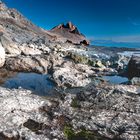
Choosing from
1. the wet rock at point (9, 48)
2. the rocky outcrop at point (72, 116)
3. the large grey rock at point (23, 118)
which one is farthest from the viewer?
the wet rock at point (9, 48)

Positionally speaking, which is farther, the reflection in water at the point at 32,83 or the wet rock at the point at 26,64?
the wet rock at the point at 26,64

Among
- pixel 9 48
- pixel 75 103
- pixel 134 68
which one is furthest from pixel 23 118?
pixel 9 48

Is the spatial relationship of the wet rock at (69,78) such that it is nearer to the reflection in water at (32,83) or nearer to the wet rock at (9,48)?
the reflection in water at (32,83)

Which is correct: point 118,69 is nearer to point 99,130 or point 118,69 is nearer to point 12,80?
point 12,80

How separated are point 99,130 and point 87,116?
87.2 inches

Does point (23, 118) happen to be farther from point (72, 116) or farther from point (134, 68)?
point (134, 68)

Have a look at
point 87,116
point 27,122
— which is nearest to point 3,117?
point 27,122

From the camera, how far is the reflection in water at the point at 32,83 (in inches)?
1351

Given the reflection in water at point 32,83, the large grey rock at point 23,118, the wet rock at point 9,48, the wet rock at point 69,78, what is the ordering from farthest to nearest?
the wet rock at point 9,48, the wet rock at point 69,78, the reflection in water at point 32,83, the large grey rock at point 23,118

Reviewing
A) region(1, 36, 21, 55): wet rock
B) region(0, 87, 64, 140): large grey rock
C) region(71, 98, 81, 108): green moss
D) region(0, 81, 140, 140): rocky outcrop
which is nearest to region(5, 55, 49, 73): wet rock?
region(1, 36, 21, 55): wet rock

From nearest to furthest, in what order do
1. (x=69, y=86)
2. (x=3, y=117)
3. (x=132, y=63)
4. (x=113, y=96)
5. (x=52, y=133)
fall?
(x=52, y=133) → (x=3, y=117) → (x=113, y=96) → (x=69, y=86) → (x=132, y=63)

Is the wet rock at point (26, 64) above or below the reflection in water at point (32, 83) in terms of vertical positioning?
above

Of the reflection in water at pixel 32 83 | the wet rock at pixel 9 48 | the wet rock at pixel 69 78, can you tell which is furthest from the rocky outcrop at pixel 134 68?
the wet rock at pixel 9 48

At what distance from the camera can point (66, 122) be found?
2258 cm
